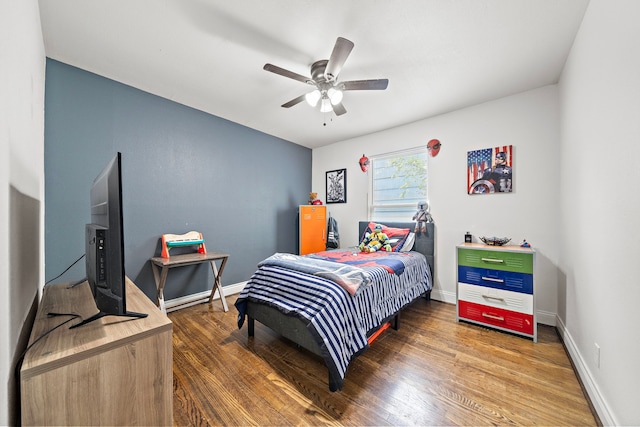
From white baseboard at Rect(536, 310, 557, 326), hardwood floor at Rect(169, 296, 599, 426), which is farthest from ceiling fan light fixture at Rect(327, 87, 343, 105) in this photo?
white baseboard at Rect(536, 310, 557, 326)

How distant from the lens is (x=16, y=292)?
0.87m

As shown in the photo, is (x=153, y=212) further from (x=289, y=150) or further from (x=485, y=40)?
(x=485, y=40)

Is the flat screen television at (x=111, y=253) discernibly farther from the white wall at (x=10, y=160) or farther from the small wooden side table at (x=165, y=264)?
the small wooden side table at (x=165, y=264)

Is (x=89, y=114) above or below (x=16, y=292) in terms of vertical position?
above

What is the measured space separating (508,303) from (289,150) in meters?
3.81

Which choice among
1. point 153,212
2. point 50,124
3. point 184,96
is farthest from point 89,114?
point 153,212

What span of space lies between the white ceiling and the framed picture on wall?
5.34ft

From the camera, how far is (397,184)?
3.73 metres

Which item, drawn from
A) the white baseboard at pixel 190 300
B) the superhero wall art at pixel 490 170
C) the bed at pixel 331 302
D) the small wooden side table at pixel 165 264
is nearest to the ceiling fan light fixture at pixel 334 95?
the bed at pixel 331 302

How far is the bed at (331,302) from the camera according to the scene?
1589 millimetres

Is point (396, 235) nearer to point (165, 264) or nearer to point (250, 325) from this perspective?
point (250, 325)

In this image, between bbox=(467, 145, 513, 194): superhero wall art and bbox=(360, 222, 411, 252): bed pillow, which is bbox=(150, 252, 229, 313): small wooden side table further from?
bbox=(467, 145, 513, 194): superhero wall art

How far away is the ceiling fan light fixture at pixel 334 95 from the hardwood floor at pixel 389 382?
2318 mm

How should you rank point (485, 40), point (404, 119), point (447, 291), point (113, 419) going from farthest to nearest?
1. point (404, 119)
2. point (447, 291)
3. point (485, 40)
4. point (113, 419)
